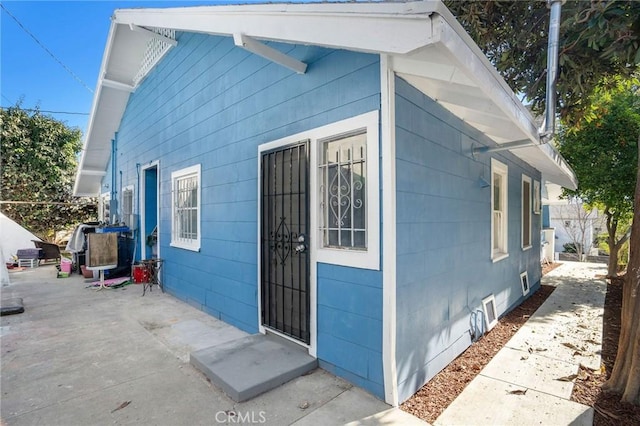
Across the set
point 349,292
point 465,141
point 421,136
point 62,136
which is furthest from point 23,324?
point 62,136

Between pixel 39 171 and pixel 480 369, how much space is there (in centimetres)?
1797

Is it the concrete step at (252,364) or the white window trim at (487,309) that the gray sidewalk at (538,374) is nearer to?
the white window trim at (487,309)

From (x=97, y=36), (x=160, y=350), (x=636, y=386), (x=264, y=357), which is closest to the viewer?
(x=636, y=386)

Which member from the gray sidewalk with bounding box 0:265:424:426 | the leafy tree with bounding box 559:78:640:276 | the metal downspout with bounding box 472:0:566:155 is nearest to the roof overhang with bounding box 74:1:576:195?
the metal downspout with bounding box 472:0:566:155

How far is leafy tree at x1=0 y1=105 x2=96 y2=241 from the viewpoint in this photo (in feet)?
44.5

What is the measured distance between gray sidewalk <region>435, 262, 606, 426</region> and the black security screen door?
5.02 ft

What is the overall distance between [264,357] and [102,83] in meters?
8.08

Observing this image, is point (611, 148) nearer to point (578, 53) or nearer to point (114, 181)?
point (578, 53)

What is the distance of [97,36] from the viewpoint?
787cm

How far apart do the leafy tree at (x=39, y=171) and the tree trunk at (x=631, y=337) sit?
54.6ft

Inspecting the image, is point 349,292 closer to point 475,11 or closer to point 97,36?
point 475,11

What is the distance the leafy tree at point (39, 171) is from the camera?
13.6 meters

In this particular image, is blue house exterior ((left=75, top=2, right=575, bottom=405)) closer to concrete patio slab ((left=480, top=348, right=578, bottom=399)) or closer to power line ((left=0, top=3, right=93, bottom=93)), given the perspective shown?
concrete patio slab ((left=480, top=348, right=578, bottom=399))

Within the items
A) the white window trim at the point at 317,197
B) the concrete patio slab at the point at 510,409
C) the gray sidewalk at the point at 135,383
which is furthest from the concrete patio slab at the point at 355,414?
the white window trim at the point at 317,197
